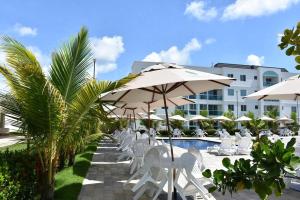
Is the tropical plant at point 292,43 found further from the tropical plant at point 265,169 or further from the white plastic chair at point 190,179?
the white plastic chair at point 190,179

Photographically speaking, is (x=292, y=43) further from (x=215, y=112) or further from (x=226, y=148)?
(x=215, y=112)

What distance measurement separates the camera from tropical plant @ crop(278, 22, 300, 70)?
59.4 inches

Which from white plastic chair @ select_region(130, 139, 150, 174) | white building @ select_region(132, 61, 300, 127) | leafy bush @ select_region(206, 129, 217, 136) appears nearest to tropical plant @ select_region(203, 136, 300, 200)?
white plastic chair @ select_region(130, 139, 150, 174)

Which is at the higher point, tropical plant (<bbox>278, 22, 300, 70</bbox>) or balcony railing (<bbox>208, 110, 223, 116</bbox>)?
balcony railing (<bbox>208, 110, 223, 116</bbox>)

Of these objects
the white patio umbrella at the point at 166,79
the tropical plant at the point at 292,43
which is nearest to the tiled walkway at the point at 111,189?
the white patio umbrella at the point at 166,79

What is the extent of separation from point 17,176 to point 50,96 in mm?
1275

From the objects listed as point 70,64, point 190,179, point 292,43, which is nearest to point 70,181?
point 70,64

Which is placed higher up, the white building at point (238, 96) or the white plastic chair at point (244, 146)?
the white building at point (238, 96)

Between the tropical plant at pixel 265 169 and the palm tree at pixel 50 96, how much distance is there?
3781mm

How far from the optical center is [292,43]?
154 centimetres

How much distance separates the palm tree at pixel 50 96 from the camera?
4.92 meters

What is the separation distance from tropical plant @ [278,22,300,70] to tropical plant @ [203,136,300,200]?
415 mm

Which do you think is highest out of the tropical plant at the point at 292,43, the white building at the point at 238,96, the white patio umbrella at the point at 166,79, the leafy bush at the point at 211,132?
the white building at the point at 238,96

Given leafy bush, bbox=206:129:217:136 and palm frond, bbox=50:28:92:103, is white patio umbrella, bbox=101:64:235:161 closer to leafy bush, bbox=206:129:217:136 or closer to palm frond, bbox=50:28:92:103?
palm frond, bbox=50:28:92:103
